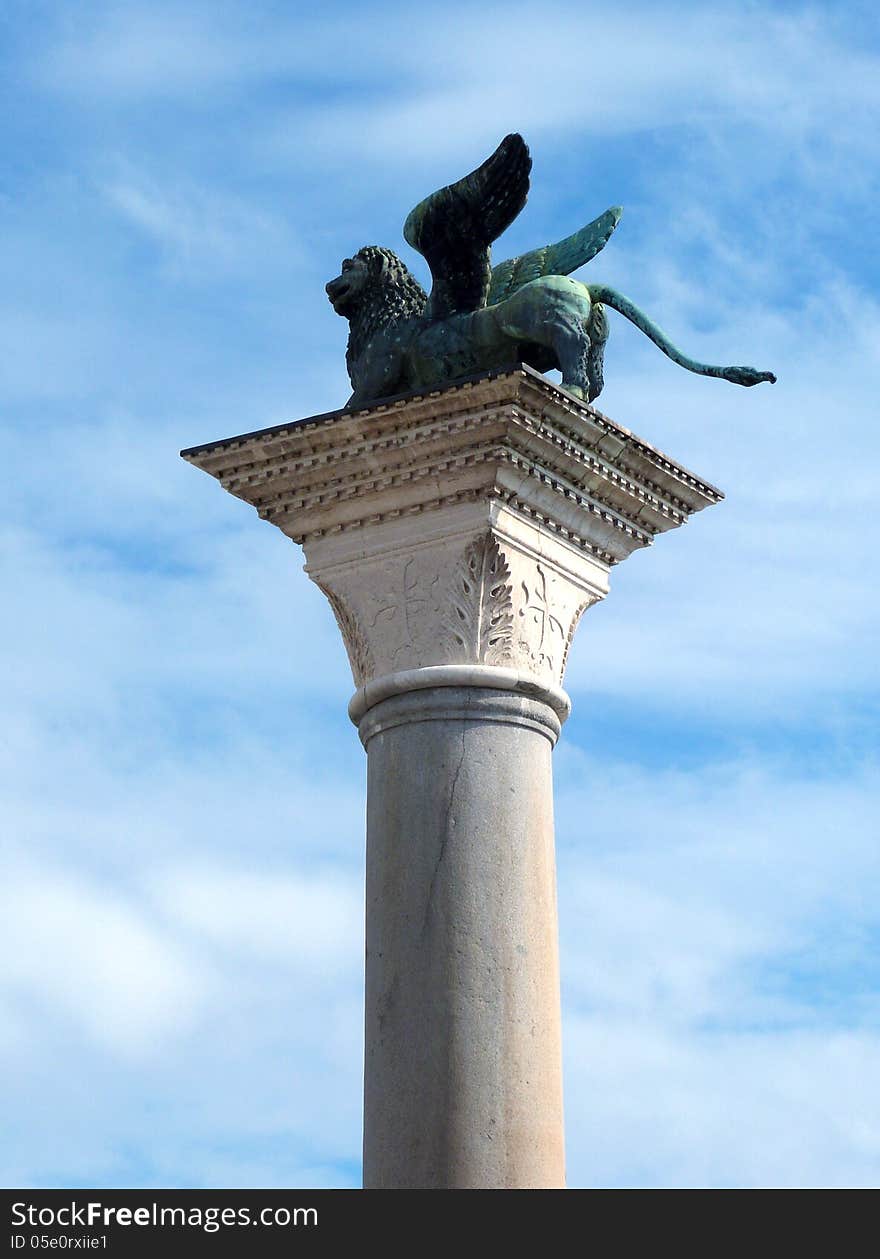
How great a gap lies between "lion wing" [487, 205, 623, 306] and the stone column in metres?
1.45

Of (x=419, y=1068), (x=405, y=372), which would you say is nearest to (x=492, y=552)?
(x=405, y=372)

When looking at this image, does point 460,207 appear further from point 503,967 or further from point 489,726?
point 503,967

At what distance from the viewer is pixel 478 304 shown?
44.3ft

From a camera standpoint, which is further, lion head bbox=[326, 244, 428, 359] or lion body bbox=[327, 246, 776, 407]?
lion head bbox=[326, 244, 428, 359]

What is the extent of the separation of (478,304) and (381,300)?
0.66 m

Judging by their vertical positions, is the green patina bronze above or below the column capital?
above

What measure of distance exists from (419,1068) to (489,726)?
177cm

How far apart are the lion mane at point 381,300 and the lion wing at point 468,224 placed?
0.81 ft

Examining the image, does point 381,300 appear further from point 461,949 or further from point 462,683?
point 461,949

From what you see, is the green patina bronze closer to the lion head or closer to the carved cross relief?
the lion head

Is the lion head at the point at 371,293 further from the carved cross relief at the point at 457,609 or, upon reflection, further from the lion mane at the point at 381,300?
the carved cross relief at the point at 457,609

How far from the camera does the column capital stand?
12.4m

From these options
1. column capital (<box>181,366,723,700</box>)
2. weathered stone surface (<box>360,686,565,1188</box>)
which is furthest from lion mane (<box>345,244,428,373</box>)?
weathered stone surface (<box>360,686,565,1188</box>)
